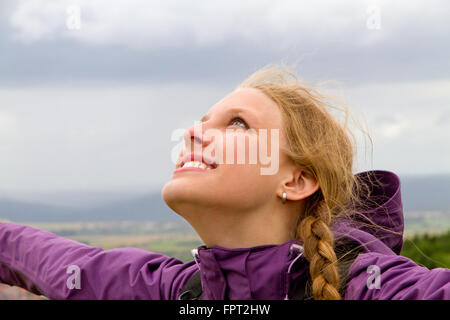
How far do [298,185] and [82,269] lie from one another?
1.24 metres

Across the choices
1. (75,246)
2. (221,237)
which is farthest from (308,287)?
(75,246)

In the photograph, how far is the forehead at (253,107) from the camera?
2.89 m

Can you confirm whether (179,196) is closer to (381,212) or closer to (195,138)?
(195,138)

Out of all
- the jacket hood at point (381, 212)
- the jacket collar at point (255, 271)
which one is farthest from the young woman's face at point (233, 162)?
the jacket hood at point (381, 212)

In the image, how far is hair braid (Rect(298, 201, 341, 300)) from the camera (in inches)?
98.4

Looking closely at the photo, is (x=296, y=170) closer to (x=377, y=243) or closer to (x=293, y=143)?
(x=293, y=143)

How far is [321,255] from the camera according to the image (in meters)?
2.62

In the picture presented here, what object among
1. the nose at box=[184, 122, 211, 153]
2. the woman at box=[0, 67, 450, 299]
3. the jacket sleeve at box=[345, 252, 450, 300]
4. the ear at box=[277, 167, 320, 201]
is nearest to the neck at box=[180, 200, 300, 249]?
the woman at box=[0, 67, 450, 299]

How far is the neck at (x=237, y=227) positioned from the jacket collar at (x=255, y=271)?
0.24 ft

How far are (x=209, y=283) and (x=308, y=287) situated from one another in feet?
1.53

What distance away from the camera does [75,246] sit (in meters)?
3.31

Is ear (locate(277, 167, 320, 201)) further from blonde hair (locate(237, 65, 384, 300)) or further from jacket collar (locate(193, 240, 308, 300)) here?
jacket collar (locate(193, 240, 308, 300))

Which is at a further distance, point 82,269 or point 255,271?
point 82,269

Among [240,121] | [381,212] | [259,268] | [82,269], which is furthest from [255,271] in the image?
[82,269]
